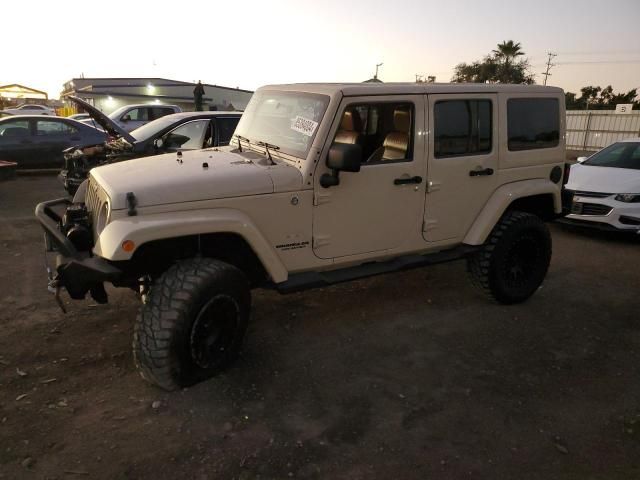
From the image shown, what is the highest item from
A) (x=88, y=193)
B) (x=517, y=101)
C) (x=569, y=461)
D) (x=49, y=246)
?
(x=517, y=101)

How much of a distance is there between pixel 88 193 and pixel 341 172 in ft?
6.31

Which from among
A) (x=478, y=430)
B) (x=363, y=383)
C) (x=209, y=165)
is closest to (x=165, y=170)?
(x=209, y=165)

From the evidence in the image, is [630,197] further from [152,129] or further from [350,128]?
[152,129]

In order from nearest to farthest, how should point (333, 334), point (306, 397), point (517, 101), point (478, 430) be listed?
point (478, 430)
point (306, 397)
point (333, 334)
point (517, 101)

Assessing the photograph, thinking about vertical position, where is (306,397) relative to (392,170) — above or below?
below

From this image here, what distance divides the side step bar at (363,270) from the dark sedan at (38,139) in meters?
9.34

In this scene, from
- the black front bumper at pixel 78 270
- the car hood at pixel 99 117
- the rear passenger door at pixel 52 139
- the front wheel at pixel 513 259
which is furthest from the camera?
the rear passenger door at pixel 52 139


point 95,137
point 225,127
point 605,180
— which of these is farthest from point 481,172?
point 95,137

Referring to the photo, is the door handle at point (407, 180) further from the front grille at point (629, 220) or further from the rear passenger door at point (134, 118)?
the rear passenger door at point (134, 118)

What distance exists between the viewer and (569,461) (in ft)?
8.68

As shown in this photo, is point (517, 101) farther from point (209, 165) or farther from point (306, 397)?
point (306, 397)

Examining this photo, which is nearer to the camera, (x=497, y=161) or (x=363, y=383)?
(x=363, y=383)

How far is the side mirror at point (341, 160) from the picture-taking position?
315cm

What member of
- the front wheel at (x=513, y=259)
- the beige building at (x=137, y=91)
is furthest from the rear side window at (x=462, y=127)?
the beige building at (x=137, y=91)
